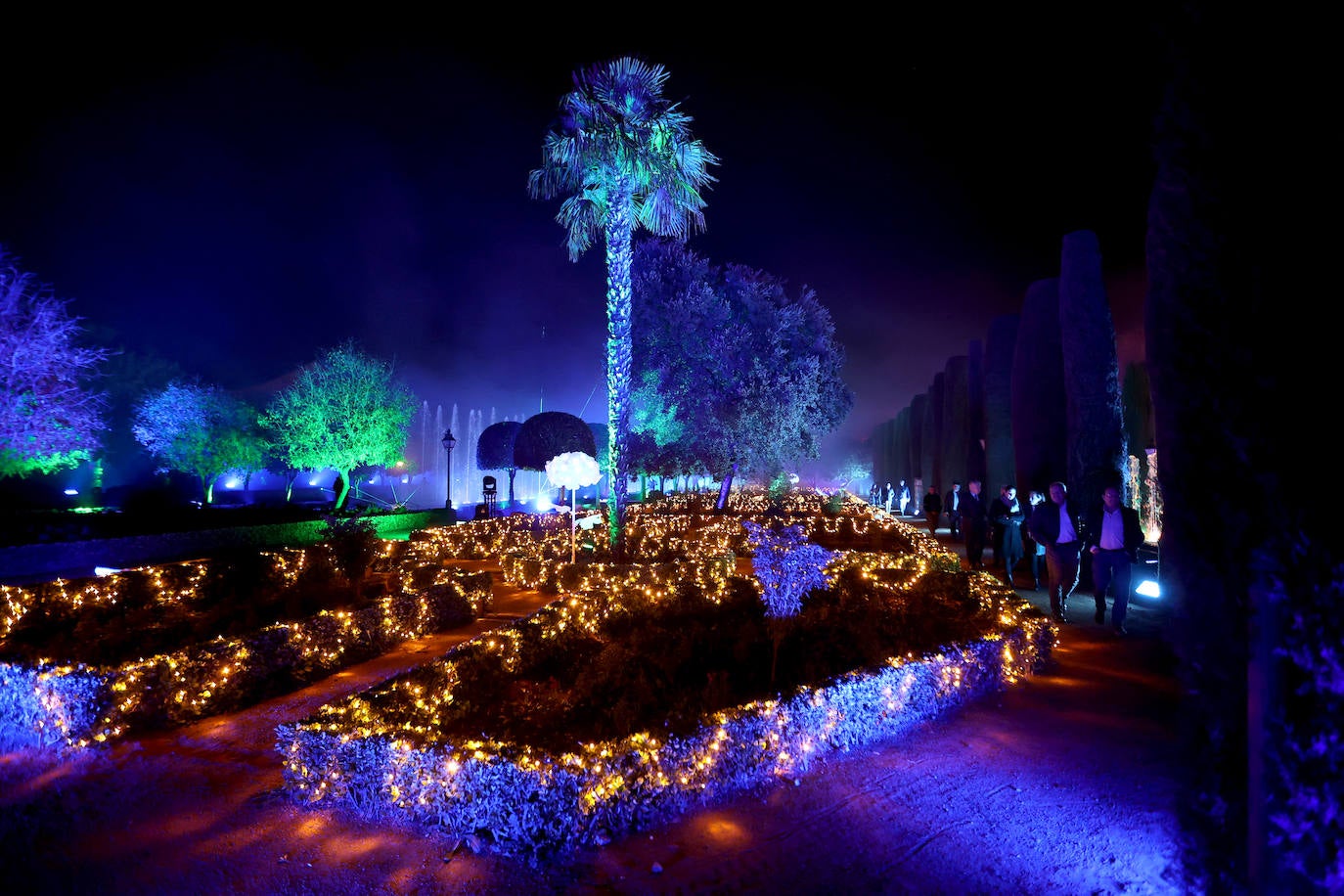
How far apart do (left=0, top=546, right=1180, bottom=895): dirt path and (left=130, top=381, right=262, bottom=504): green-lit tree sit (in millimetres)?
36765

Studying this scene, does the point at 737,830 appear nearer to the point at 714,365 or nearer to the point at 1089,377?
the point at 1089,377

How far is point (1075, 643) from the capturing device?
7.62 m

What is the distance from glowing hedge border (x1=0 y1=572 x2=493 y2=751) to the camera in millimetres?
5152

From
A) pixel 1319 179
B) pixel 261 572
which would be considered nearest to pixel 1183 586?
pixel 1319 179

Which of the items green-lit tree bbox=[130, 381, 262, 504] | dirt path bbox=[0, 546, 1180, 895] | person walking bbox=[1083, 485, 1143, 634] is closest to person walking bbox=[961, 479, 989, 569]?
person walking bbox=[1083, 485, 1143, 634]

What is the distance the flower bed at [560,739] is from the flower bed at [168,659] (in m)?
2.24

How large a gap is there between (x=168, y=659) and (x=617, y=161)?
12441mm

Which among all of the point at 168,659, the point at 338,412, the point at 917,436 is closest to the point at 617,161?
the point at 168,659

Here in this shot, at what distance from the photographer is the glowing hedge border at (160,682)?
16.9ft

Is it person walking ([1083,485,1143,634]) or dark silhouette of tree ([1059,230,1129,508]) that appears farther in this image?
dark silhouette of tree ([1059,230,1129,508])

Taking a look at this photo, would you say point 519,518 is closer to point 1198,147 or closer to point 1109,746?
point 1109,746

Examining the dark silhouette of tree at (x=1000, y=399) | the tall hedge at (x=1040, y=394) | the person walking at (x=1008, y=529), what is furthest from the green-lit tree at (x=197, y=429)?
the person walking at (x=1008, y=529)

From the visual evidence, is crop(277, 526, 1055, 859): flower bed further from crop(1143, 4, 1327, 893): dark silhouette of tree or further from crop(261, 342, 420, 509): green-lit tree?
crop(261, 342, 420, 509): green-lit tree

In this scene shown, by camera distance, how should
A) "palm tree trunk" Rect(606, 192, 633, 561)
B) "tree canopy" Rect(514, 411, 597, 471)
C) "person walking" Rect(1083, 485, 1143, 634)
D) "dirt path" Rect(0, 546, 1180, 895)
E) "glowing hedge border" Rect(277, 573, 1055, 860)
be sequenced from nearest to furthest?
"dirt path" Rect(0, 546, 1180, 895) → "glowing hedge border" Rect(277, 573, 1055, 860) → "person walking" Rect(1083, 485, 1143, 634) → "palm tree trunk" Rect(606, 192, 633, 561) → "tree canopy" Rect(514, 411, 597, 471)
